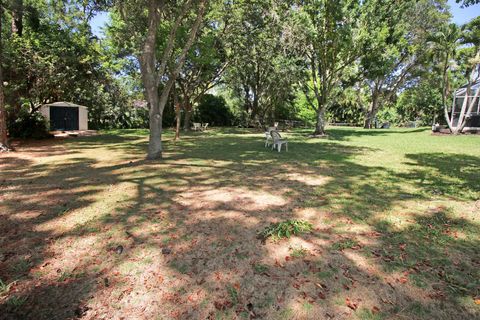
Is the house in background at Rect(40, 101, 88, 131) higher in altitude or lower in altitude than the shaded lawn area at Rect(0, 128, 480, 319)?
higher

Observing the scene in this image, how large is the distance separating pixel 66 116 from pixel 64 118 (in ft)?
0.76

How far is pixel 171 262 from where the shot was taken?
121 inches

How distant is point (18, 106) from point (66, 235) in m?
15.6

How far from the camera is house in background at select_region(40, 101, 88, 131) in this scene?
2028 centimetres

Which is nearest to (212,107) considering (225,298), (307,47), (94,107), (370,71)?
(94,107)

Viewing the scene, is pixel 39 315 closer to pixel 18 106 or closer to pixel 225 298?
pixel 225 298

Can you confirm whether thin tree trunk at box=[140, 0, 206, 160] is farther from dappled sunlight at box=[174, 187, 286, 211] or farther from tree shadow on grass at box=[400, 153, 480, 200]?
tree shadow on grass at box=[400, 153, 480, 200]

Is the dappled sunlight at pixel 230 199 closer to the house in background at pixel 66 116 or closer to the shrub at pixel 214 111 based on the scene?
the house in background at pixel 66 116

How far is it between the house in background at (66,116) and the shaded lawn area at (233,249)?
1677cm

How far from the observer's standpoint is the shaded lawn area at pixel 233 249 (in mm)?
2459

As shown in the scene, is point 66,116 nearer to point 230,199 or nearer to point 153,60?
point 153,60

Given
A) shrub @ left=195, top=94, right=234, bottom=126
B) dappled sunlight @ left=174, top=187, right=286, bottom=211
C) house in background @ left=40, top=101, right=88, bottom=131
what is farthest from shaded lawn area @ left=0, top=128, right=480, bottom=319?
shrub @ left=195, top=94, right=234, bottom=126

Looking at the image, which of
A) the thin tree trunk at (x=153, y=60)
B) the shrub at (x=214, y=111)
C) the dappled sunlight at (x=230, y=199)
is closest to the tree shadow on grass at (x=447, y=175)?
Answer: the dappled sunlight at (x=230, y=199)

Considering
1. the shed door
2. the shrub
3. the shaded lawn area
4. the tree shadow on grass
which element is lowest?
the shaded lawn area
